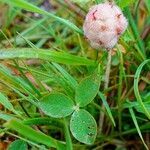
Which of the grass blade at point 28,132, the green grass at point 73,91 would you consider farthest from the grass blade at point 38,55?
the grass blade at point 28,132

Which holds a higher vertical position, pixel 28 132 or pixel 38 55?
pixel 38 55

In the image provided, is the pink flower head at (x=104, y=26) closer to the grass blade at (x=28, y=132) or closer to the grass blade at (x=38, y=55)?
the grass blade at (x=38, y=55)

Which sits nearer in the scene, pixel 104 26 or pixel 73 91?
pixel 104 26

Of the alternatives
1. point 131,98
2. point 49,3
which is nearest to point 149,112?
point 131,98

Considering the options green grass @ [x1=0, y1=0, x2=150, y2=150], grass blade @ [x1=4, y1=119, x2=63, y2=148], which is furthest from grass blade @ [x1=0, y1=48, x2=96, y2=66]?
grass blade @ [x1=4, y1=119, x2=63, y2=148]

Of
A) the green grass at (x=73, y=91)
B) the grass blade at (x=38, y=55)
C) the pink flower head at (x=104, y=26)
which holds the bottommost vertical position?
the green grass at (x=73, y=91)

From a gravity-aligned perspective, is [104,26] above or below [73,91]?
above
